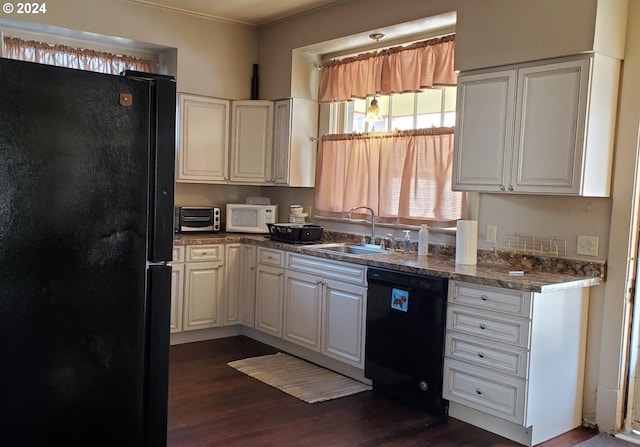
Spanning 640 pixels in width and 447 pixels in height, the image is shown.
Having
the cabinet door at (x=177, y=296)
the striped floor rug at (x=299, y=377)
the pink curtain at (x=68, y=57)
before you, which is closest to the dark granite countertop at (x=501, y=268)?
the striped floor rug at (x=299, y=377)

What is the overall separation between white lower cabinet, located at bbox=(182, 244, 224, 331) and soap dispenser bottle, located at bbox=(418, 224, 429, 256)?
5.74 feet

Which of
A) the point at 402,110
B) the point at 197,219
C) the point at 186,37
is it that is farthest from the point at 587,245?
the point at 186,37

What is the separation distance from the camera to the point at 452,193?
13.6ft

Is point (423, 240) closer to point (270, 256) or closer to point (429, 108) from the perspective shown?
point (429, 108)

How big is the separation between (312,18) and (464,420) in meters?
3.36

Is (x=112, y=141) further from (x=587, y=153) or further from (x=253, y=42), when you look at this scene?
(x=253, y=42)

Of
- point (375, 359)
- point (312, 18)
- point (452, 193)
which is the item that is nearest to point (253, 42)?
point (312, 18)

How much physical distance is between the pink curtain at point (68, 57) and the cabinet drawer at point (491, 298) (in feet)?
11.2

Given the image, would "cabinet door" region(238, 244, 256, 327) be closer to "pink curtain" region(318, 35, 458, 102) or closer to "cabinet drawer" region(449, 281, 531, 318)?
"pink curtain" region(318, 35, 458, 102)

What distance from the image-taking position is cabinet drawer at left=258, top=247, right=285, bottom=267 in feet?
15.4

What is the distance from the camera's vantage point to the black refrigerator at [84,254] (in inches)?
64.3

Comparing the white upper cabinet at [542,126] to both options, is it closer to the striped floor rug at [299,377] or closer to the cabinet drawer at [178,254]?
the striped floor rug at [299,377]

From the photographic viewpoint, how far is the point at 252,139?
5.39 m

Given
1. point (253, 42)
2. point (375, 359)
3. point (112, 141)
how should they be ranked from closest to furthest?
1. point (112, 141)
2. point (375, 359)
3. point (253, 42)
